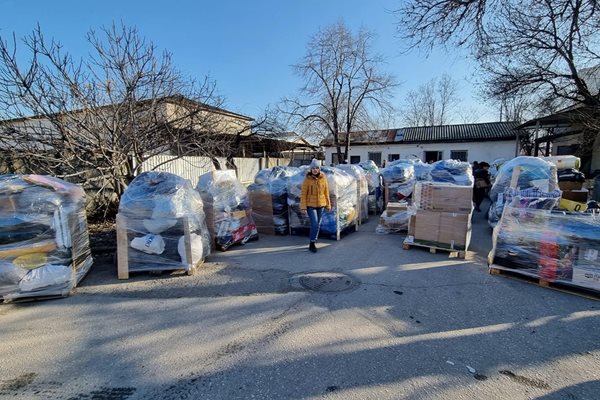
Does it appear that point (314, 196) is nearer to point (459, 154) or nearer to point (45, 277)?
point (45, 277)

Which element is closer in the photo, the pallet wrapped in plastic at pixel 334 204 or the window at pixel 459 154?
the pallet wrapped in plastic at pixel 334 204

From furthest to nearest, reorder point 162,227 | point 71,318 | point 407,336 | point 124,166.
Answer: point 124,166, point 162,227, point 71,318, point 407,336

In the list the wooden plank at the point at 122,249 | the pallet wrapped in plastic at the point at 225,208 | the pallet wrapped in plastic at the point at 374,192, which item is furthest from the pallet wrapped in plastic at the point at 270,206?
the pallet wrapped in plastic at the point at 374,192

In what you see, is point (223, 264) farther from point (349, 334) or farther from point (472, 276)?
point (472, 276)

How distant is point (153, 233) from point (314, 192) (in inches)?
104

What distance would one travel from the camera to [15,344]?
267 cm

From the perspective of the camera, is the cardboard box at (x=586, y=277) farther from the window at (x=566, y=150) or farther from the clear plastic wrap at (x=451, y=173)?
the window at (x=566, y=150)

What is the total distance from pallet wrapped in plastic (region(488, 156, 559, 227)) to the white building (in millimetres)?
17824

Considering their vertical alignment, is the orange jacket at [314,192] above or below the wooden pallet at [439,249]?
above

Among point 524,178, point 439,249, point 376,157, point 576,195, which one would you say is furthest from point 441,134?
point 439,249

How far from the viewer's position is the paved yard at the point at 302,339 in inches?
83.0

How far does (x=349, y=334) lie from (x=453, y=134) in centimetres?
2575

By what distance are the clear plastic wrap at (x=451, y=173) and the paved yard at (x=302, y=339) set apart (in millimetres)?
3363

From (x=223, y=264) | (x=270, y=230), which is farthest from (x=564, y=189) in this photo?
(x=223, y=264)
